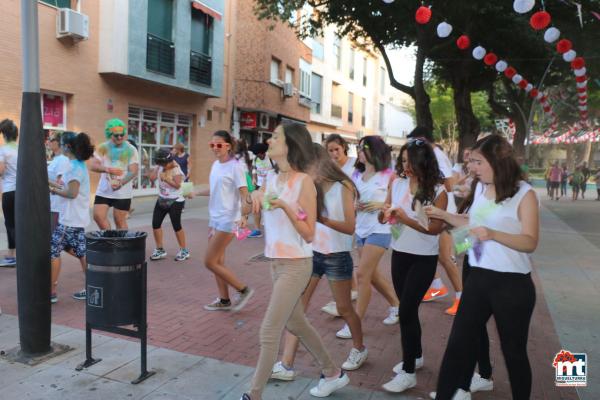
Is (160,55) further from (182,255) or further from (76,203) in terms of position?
(76,203)

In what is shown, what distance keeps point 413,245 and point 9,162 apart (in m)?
5.41

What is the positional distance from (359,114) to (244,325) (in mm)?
34796

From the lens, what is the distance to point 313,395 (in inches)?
136

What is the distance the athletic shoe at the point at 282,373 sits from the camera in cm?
363

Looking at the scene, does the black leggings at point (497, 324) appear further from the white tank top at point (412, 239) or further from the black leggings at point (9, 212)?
the black leggings at point (9, 212)

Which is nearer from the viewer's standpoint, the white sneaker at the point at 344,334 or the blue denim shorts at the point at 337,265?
the blue denim shorts at the point at 337,265

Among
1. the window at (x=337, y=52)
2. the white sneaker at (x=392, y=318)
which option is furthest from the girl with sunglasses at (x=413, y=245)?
the window at (x=337, y=52)

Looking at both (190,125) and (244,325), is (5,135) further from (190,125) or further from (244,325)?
(190,125)

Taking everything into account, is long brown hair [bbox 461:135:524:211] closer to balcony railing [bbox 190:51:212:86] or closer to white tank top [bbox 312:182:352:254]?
white tank top [bbox 312:182:352:254]

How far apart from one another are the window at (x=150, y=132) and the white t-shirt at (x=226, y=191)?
11046 mm

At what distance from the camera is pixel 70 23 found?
12.5 meters

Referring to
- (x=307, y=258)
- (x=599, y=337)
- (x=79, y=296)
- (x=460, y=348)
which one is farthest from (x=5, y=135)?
(x=599, y=337)

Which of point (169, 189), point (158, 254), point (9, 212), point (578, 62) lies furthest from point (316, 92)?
point (9, 212)

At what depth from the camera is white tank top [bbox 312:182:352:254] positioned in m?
3.51
